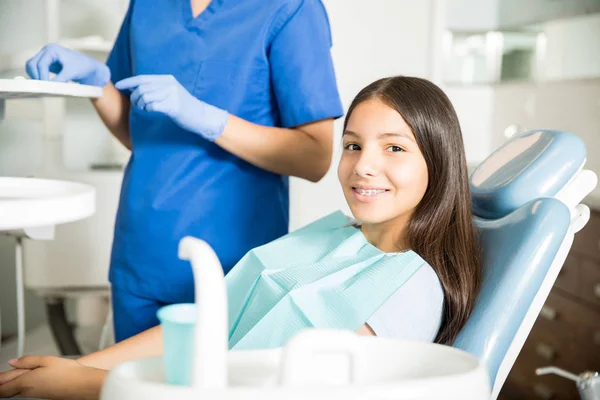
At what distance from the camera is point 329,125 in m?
1.36

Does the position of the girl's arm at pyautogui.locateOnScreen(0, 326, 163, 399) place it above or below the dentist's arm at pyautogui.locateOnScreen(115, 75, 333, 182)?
below


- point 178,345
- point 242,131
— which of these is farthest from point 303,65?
point 178,345

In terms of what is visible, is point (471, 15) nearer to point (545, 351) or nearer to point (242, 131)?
point (545, 351)

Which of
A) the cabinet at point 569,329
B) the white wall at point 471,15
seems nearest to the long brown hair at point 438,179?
the cabinet at point 569,329

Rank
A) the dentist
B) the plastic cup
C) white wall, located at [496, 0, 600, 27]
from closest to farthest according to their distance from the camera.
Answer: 1. the plastic cup
2. the dentist
3. white wall, located at [496, 0, 600, 27]

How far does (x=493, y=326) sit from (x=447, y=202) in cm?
25

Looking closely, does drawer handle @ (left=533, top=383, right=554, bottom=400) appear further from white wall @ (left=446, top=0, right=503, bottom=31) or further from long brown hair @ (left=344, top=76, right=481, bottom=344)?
white wall @ (left=446, top=0, right=503, bottom=31)

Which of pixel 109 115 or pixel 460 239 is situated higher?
pixel 109 115

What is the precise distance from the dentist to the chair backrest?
0.33 metres

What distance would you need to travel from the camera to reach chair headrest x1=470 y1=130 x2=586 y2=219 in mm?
1110

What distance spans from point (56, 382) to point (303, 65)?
0.68m

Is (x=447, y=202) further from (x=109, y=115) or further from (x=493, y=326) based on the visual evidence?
(x=109, y=115)

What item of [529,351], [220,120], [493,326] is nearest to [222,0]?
[220,120]

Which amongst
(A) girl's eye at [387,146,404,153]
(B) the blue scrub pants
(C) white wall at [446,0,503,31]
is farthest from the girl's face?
(C) white wall at [446,0,503,31]
